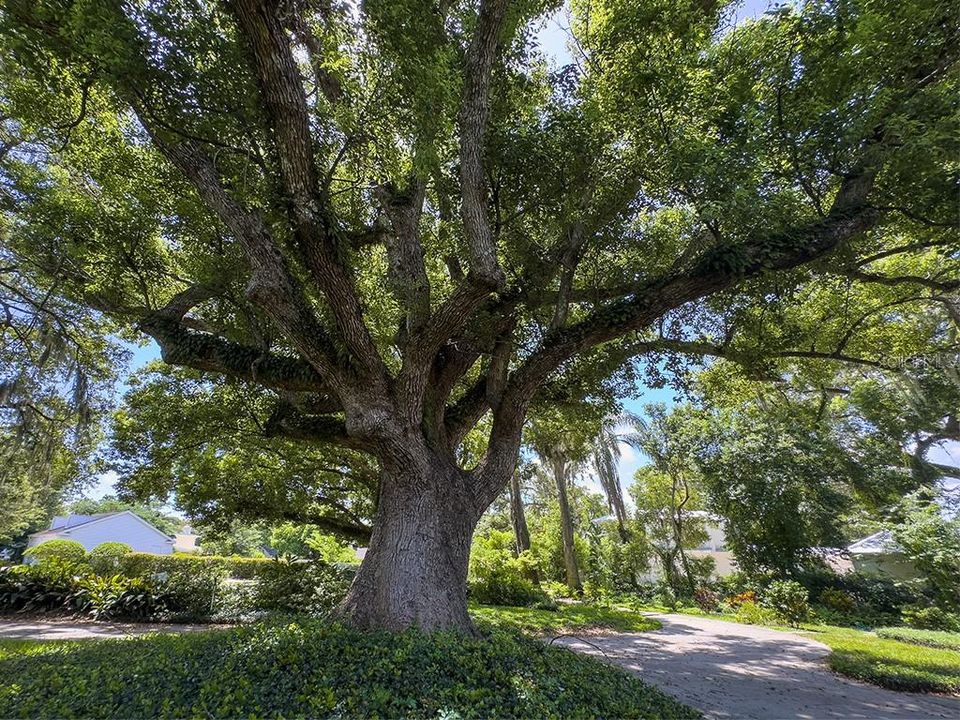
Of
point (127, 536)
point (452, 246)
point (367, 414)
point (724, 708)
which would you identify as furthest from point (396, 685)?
point (127, 536)

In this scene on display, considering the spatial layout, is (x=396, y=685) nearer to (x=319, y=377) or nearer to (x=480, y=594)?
(x=319, y=377)

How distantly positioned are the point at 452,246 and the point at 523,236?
1.06 metres

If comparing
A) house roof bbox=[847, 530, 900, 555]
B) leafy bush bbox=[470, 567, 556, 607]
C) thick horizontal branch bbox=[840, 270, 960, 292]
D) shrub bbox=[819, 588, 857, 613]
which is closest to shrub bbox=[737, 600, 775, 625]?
shrub bbox=[819, 588, 857, 613]

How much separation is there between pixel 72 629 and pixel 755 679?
11.3m

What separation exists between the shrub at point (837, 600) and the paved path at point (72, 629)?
1586 cm

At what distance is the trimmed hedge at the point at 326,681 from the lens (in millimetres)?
2805

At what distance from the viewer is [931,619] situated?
11008 mm

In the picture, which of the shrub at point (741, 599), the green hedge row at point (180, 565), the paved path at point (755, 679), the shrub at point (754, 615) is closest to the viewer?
the paved path at point (755, 679)

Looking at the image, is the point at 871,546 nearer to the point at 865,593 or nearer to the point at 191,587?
the point at 865,593

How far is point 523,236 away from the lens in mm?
6641

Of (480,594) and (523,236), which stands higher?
(523,236)

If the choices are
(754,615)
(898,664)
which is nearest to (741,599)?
(754,615)

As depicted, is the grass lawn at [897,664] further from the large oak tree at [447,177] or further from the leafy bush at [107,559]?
the leafy bush at [107,559]

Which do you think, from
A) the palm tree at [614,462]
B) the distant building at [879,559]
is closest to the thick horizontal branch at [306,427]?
the palm tree at [614,462]
